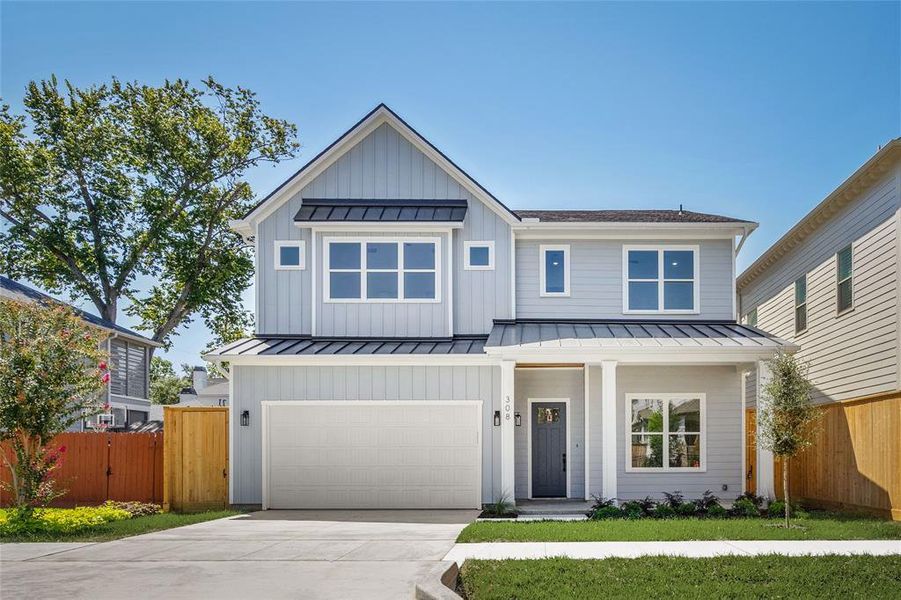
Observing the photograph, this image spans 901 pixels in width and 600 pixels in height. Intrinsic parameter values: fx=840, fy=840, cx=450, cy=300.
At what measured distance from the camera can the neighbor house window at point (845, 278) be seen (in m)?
17.6

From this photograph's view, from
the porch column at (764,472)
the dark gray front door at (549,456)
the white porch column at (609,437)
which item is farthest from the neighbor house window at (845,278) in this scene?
the dark gray front door at (549,456)

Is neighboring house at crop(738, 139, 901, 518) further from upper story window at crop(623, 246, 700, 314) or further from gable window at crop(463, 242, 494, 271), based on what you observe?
gable window at crop(463, 242, 494, 271)

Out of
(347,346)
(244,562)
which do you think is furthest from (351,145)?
(244,562)

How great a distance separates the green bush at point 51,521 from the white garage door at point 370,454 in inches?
145

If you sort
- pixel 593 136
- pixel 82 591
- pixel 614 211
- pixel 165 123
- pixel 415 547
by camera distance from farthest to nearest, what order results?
pixel 165 123, pixel 614 211, pixel 593 136, pixel 415 547, pixel 82 591

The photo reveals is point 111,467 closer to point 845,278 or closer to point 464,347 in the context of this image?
point 464,347

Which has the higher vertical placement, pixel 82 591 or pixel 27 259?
pixel 27 259

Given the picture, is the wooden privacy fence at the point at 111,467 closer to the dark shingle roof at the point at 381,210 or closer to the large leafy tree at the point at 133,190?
the dark shingle roof at the point at 381,210

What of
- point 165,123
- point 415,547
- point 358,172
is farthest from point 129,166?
point 415,547

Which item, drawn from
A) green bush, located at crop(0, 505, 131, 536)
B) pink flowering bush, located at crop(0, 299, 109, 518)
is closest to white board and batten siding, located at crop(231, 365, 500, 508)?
green bush, located at crop(0, 505, 131, 536)

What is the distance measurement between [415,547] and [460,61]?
378 inches

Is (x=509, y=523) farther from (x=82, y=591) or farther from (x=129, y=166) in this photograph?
(x=129, y=166)

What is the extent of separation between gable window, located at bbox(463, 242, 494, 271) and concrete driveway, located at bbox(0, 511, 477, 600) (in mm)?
6236

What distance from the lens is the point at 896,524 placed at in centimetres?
1331
